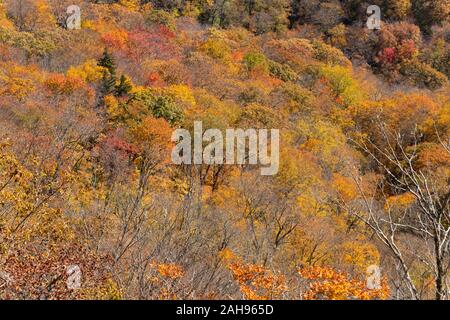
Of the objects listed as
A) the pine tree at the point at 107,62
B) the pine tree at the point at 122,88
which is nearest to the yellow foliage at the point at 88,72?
the pine tree at the point at 107,62

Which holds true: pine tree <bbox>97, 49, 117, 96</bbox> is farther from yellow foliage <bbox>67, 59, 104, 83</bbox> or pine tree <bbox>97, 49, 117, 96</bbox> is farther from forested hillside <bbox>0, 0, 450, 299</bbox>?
yellow foliage <bbox>67, 59, 104, 83</bbox>

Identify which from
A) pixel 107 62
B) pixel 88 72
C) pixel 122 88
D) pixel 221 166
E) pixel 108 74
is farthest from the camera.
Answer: pixel 107 62

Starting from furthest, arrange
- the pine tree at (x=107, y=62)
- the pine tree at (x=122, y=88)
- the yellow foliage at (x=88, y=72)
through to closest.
→ the pine tree at (x=107, y=62)
the yellow foliage at (x=88, y=72)
the pine tree at (x=122, y=88)

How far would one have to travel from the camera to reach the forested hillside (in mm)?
8531

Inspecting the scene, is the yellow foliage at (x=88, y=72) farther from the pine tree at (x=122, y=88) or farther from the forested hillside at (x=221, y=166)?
the pine tree at (x=122, y=88)

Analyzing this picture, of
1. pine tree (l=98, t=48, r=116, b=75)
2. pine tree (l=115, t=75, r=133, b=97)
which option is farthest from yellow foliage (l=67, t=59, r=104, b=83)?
pine tree (l=115, t=75, r=133, b=97)

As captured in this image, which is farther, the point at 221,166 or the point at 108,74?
the point at 108,74

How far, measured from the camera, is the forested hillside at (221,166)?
A: 853 centimetres

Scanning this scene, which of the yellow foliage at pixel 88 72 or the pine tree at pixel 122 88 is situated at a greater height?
the yellow foliage at pixel 88 72

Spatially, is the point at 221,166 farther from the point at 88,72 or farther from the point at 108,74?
the point at 88,72

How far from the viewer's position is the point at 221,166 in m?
24.2

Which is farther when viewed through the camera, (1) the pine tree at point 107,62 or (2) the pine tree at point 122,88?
(1) the pine tree at point 107,62

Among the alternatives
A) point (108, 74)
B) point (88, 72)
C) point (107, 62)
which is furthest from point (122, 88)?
point (107, 62)

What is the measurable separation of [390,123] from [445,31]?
26169 mm
